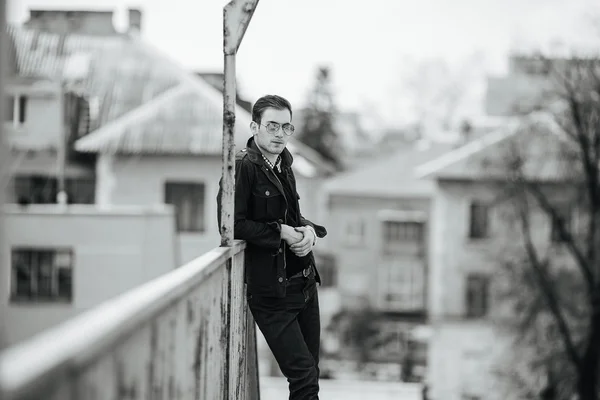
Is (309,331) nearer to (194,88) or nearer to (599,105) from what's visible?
(599,105)

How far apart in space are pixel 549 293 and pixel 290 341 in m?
23.3

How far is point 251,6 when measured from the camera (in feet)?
12.5

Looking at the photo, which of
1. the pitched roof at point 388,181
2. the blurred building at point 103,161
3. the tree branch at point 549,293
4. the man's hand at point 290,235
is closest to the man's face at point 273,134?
the man's hand at point 290,235

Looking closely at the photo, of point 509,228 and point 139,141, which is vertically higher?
point 139,141

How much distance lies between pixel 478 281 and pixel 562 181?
1071cm

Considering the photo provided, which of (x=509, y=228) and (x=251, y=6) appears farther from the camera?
(x=509, y=228)

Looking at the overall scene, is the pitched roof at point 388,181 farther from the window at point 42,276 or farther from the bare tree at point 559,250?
the window at point 42,276

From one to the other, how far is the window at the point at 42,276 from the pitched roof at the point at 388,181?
24.8 m

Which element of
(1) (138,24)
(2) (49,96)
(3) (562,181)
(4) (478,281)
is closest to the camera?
(3) (562,181)

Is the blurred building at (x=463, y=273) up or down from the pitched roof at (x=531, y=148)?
down

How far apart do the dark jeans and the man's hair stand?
27.8 inches

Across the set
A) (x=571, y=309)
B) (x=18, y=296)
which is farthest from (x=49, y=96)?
(x=571, y=309)

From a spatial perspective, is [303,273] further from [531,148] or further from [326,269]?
[326,269]

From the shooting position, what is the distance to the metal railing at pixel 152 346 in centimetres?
131
